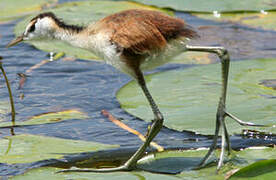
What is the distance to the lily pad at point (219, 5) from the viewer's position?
788 centimetres

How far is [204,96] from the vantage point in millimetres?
5160

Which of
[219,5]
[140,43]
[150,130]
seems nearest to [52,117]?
[150,130]

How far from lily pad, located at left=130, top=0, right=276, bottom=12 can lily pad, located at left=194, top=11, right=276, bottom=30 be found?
0.14 meters

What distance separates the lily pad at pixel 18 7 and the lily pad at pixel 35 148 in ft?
14.4

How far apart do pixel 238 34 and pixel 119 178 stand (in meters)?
4.65

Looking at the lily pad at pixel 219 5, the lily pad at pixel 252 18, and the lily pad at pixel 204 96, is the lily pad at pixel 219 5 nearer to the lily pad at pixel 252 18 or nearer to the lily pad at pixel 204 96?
the lily pad at pixel 252 18

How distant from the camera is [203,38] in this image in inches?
297

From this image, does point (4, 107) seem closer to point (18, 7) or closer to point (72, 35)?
point (72, 35)

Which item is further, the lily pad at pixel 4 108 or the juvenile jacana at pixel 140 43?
the lily pad at pixel 4 108

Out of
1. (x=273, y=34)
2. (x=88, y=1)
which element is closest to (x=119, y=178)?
(x=273, y=34)

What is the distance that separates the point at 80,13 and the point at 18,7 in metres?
1.24

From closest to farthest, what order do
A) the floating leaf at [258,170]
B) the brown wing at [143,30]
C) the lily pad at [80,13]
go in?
the floating leaf at [258,170], the brown wing at [143,30], the lily pad at [80,13]

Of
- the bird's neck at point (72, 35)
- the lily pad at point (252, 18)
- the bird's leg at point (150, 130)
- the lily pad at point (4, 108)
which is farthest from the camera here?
the lily pad at point (252, 18)

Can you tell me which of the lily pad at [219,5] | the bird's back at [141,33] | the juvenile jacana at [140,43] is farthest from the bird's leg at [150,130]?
the lily pad at [219,5]
